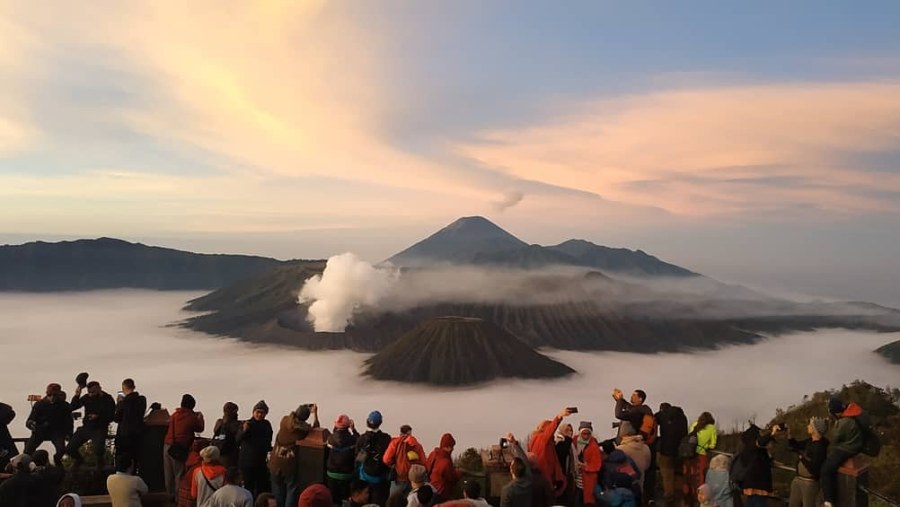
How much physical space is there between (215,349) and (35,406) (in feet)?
562

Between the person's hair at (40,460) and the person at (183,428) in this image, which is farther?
the person at (183,428)

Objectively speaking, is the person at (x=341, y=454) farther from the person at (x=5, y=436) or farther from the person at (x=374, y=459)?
the person at (x=5, y=436)

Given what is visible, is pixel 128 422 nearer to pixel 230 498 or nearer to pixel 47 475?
pixel 47 475

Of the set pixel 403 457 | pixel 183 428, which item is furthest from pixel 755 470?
pixel 183 428

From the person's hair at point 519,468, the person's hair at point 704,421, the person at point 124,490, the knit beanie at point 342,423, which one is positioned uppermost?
the person's hair at point 704,421

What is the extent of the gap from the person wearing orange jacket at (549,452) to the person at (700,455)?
88.3 inches

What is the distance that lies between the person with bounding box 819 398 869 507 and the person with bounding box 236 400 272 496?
731cm

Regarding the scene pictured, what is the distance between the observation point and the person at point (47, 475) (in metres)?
8.18

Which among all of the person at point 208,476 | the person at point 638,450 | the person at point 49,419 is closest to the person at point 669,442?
the person at point 638,450

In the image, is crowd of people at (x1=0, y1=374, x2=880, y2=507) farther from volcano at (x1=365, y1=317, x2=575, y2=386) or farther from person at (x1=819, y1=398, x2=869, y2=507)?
volcano at (x1=365, y1=317, x2=575, y2=386)

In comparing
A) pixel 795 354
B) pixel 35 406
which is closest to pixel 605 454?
pixel 35 406

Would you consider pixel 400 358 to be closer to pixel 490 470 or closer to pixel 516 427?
pixel 516 427

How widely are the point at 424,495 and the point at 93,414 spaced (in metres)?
6.64

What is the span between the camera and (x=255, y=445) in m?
10.2
